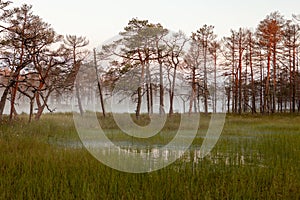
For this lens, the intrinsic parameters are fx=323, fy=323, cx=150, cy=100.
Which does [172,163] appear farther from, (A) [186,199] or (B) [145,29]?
(B) [145,29]

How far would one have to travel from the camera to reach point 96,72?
28.1 m

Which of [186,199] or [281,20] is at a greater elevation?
[281,20]

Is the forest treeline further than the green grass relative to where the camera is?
Yes

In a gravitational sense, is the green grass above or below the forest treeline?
below

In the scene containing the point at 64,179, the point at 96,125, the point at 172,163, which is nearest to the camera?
the point at 64,179

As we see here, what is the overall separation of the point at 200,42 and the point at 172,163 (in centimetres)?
3324

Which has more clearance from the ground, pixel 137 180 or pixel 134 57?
pixel 134 57

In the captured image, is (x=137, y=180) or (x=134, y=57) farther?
(x=134, y=57)

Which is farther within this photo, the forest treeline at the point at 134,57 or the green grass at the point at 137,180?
the forest treeline at the point at 134,57

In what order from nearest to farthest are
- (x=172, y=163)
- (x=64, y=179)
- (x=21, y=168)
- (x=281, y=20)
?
(x=64, y=179)
(x=21, y=168)
(x=172, y=163)
(x=281, y=20)

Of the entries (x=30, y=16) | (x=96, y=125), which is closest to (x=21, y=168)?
(x=96, y=125)

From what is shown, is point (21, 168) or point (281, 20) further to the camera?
point (281, 20)

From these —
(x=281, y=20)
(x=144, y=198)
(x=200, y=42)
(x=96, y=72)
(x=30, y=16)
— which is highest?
(x=281, y=20)

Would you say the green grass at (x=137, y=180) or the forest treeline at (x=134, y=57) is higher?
the forest treeline at (x=134, y=57)
